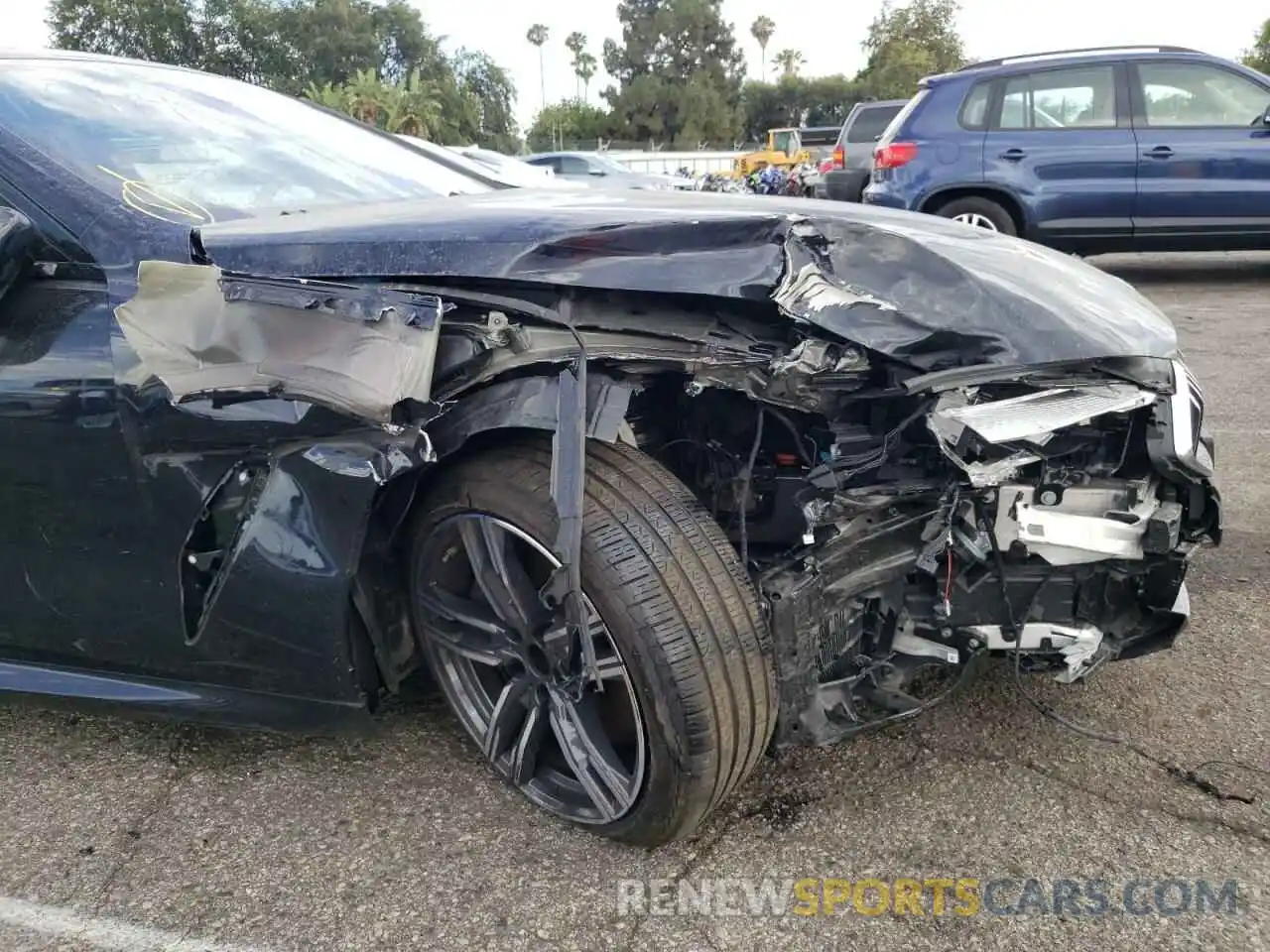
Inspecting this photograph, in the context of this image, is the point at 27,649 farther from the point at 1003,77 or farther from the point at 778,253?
the point at 1003,77

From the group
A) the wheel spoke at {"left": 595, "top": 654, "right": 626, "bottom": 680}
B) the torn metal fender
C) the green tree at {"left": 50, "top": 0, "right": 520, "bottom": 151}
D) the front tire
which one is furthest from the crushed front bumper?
the green tree at {"left": 50, "top": 0, "right": 520, "bottom": 151}

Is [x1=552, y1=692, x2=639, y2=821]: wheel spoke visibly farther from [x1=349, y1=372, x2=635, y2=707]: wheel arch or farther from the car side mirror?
the car side mirror

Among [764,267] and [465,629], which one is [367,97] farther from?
[764,267]

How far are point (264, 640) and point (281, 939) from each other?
1.93ft

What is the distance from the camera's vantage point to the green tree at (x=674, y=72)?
78.0 meters

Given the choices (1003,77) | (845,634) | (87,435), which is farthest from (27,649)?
(1003,77)

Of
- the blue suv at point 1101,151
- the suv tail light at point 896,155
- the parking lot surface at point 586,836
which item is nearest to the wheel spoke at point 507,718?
the parking lot surface at point 586,836

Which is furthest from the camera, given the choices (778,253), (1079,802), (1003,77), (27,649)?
(1003,77)

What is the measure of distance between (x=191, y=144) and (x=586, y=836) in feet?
6.62

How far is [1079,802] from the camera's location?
2211 mm

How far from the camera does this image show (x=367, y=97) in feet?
133

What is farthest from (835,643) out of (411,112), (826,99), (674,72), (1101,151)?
(674,72)

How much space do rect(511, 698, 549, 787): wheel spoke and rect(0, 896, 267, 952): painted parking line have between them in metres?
0.60

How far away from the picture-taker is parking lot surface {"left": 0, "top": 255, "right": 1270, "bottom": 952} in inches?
75.1
